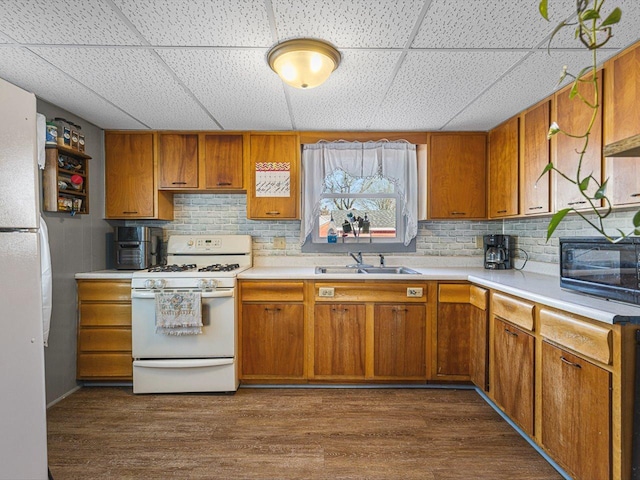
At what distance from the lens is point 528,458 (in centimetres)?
190

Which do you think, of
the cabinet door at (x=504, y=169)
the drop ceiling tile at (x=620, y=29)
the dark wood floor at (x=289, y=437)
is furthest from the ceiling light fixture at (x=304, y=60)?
the dark wood floor at (x=289, y=437)

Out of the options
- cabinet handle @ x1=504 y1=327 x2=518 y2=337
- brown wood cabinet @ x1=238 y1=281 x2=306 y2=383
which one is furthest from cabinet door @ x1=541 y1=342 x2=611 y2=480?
brown wood cabinet @ x1=238 y1=281 x2=306 y2=383

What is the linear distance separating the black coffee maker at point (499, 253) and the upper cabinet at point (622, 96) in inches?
50.7

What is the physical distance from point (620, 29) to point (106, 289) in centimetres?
352

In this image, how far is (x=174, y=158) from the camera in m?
3.04

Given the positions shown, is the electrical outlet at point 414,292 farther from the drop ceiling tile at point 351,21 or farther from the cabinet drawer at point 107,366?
the cabinet drawer at point 107,366

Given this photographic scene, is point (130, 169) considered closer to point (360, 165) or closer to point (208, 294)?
point (208, 294)

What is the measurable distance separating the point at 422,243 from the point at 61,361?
3.13 meters

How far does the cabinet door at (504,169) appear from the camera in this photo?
2650 millimetres

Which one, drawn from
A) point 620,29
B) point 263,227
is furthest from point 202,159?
point 620,29

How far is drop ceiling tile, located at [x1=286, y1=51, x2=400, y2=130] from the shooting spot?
1.87 m

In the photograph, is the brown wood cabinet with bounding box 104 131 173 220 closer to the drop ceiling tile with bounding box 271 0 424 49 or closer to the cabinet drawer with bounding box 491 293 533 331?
the drop ceiling tile with bounding box 271 0 424 49

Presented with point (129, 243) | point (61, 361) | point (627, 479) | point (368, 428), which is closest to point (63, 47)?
point (129, 243)

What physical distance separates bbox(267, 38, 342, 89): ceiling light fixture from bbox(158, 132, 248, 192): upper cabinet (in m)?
1.31
